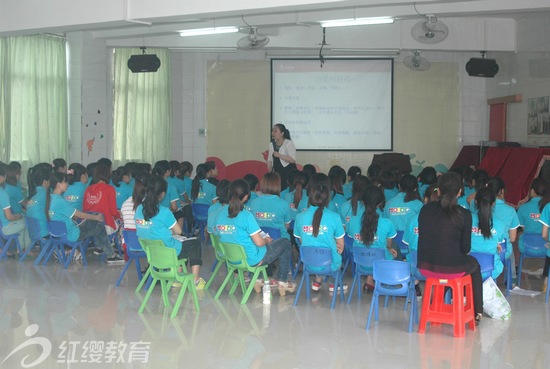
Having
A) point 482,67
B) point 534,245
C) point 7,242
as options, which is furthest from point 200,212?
point 482,67

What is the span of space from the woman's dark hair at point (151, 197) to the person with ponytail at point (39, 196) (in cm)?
203

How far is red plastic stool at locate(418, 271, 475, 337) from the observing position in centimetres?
550

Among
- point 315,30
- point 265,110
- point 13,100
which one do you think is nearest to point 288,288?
point 13,100

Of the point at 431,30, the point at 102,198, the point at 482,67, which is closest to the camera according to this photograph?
the point at 102,198

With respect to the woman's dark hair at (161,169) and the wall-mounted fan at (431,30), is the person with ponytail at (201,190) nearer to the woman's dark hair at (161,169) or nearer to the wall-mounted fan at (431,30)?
the woman's dark hair at (161,169)

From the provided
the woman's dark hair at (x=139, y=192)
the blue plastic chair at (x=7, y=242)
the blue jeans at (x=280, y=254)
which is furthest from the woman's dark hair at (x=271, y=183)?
the blue plastic chair at (x=7, y=242)

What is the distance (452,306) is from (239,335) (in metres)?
1.71

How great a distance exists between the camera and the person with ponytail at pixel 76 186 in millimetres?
8688

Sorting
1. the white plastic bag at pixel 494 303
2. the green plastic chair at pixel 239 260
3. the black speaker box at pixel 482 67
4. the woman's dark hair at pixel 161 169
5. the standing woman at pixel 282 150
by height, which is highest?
the black speaker box at pixel 482 67

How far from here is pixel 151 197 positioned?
650cm

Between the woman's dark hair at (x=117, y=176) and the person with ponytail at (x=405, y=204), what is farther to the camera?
the woman's dark hair at (x=117, y=176)

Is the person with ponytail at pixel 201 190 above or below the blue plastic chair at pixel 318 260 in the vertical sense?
above

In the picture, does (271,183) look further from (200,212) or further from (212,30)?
(212,30)

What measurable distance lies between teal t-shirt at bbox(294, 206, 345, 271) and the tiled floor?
52 cm
